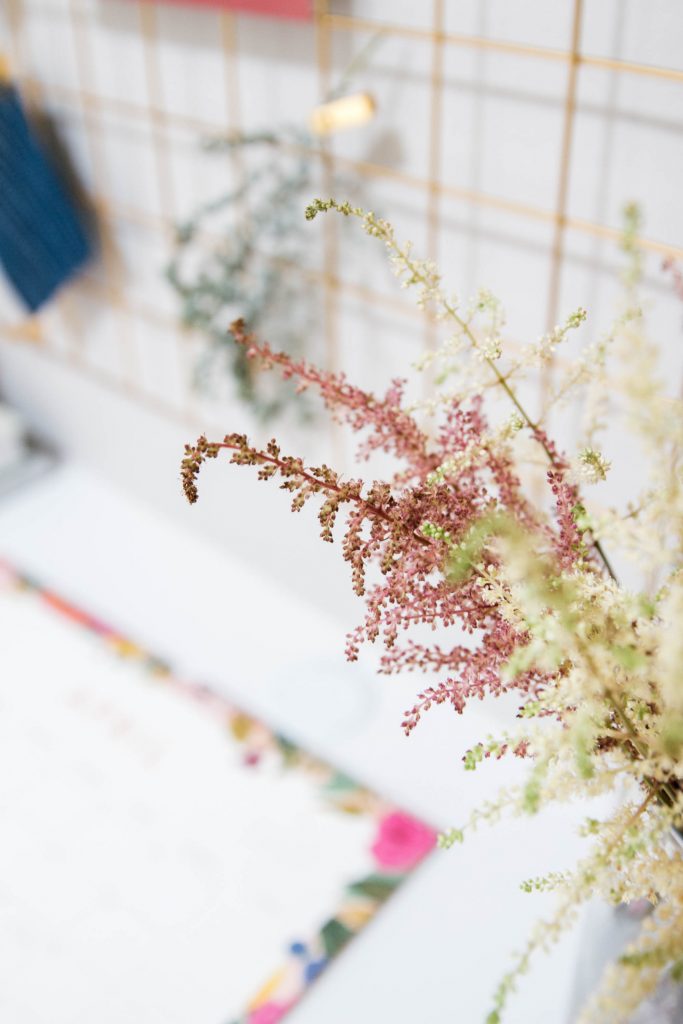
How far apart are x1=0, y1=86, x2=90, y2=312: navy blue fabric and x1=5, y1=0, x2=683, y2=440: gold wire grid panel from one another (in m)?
0.06

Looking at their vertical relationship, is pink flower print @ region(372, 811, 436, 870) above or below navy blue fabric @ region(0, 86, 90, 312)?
below

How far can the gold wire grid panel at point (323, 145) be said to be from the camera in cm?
98

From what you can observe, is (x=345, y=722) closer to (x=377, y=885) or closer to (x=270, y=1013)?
(x=377, y=885)

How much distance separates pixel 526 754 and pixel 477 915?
60cm

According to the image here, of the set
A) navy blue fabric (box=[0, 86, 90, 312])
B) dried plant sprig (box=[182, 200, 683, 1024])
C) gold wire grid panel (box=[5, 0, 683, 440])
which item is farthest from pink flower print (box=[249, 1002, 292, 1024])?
navy blue fabric (box=[0, 86, 90, 312])

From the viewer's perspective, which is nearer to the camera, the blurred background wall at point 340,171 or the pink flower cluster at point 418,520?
the pink flower cluster at point 418,520

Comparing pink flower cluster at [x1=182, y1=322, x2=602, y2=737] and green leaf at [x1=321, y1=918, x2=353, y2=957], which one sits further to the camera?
green leaf at [x1=321, y1=918, x2=353, y2=957]

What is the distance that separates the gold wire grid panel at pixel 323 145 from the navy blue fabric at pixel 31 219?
6 cm

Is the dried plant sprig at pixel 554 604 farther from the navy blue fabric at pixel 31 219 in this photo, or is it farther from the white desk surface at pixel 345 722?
the navy blue fabric at pixel 31 219

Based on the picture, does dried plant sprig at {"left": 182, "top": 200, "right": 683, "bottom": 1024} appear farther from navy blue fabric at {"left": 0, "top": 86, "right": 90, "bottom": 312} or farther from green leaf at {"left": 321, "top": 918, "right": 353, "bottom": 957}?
navy blue fabric at {"left": 0, "top": 86, "right": 90, "bottom": 312}

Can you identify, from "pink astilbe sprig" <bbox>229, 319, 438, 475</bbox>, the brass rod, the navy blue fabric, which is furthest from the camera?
the navy blue fabric

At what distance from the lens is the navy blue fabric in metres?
1.51

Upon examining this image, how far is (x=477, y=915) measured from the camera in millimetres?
1077

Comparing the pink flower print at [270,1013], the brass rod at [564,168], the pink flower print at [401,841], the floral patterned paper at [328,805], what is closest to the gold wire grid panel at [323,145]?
the brass rod at [564,168]
